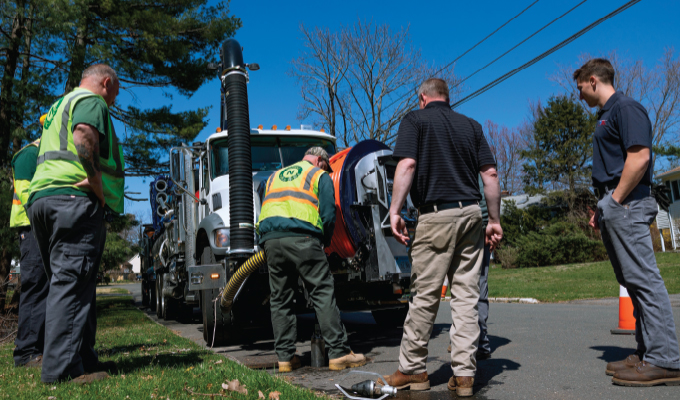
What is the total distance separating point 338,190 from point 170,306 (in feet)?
22.1

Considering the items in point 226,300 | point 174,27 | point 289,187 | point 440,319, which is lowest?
point 440,319

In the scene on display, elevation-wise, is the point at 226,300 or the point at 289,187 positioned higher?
the point at 289,187

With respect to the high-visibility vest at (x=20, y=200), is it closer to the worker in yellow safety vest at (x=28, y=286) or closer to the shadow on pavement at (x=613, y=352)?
the worker in yellow safety vest at (x=28, y=286)

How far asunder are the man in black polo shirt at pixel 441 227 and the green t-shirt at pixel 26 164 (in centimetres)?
350

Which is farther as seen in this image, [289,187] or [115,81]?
[289,187]

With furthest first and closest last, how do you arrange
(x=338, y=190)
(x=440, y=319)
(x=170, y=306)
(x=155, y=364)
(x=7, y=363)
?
1. (x=170, y=306)
2. (x=440, y=319)
3. (x=338, y=190)
4. (x=7, y=363)
5. (x=155, y=364)

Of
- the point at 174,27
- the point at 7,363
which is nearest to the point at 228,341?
the point at 7,363

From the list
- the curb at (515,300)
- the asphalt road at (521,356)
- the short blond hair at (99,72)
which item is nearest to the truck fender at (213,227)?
the asphalt road at (521,356)

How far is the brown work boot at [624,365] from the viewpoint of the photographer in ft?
11.9

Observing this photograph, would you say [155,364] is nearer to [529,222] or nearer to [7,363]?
[7,363]

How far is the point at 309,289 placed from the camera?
4.79 metres

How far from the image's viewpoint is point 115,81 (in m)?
4.30

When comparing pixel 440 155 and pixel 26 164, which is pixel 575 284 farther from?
pixel 26 164

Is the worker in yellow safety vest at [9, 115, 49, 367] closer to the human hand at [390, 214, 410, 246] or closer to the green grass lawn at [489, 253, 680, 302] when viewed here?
the human hand at [390, 214, 410, 246]
